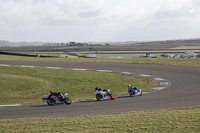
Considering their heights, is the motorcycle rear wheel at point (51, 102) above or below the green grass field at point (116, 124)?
below

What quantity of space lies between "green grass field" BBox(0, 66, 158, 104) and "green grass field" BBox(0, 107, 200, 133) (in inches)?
395

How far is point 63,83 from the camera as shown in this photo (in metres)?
30.1

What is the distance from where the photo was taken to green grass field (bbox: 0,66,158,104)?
24.9m

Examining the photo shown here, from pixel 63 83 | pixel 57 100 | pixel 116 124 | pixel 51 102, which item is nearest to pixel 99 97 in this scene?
pixel 57 100

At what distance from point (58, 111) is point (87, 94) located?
7857 mm

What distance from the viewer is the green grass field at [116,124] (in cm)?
1069

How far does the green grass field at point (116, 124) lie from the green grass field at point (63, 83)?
395 inches

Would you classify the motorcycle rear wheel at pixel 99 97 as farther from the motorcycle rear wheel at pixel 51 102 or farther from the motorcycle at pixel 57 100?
the motorcycle rear wheel at pixel 51 102

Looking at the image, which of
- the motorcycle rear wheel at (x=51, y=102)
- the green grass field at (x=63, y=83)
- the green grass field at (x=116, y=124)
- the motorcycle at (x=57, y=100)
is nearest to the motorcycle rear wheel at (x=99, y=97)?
the motorcycle at (x=57, y=100)

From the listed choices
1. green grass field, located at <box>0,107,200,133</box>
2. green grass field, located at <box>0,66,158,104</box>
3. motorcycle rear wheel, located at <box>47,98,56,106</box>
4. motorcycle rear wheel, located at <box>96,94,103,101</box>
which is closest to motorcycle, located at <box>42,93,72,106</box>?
motorcycle rear wheel, located at <box>47,98,56,106</box>

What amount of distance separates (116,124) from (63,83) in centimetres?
1913

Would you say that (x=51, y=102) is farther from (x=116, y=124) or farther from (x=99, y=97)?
(x=116, y=124)

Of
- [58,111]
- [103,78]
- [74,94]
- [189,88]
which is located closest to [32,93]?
[74,94]

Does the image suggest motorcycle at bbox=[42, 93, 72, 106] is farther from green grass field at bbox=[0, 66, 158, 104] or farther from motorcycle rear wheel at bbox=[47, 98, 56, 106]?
green grass field at bbox=[0, 66, 158, 104]
